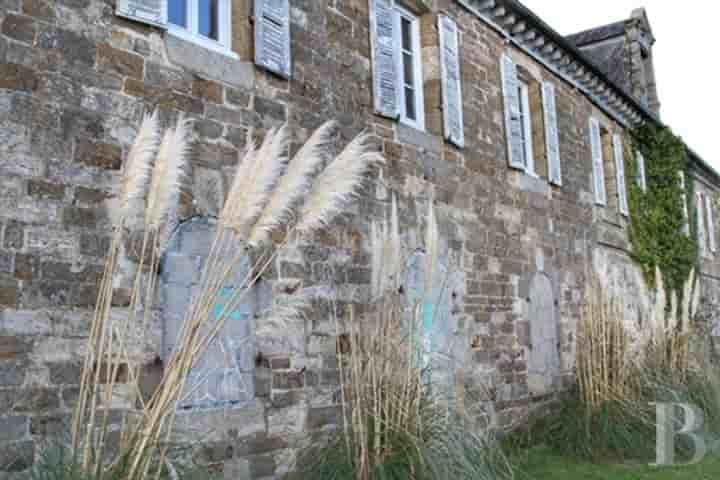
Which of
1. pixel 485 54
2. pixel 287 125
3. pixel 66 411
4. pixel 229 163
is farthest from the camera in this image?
pixel 485 54

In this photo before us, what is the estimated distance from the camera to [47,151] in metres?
3.55

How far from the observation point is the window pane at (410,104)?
6427 mm

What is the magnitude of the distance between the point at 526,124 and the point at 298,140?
13.9 ft

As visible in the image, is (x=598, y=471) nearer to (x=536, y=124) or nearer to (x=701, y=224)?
(x=536, y=124)

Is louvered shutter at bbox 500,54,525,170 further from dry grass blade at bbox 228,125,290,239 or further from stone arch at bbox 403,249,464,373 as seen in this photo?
dry grass blade at bbox 228,125,290,239

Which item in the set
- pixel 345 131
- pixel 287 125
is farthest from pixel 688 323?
pixel 287 125

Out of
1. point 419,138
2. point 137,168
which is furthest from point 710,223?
point 137,168

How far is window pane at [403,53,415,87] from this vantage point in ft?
21.5

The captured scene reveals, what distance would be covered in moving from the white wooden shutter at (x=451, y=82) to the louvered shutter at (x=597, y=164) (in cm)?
351

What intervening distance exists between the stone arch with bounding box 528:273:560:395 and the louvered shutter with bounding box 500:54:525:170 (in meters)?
1.27

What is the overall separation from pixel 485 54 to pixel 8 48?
16.7 feet

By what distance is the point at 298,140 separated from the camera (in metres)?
4.98

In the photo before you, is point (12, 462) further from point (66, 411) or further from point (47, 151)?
point (47, 151)

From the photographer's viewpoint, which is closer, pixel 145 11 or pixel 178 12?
pixel 145 11
